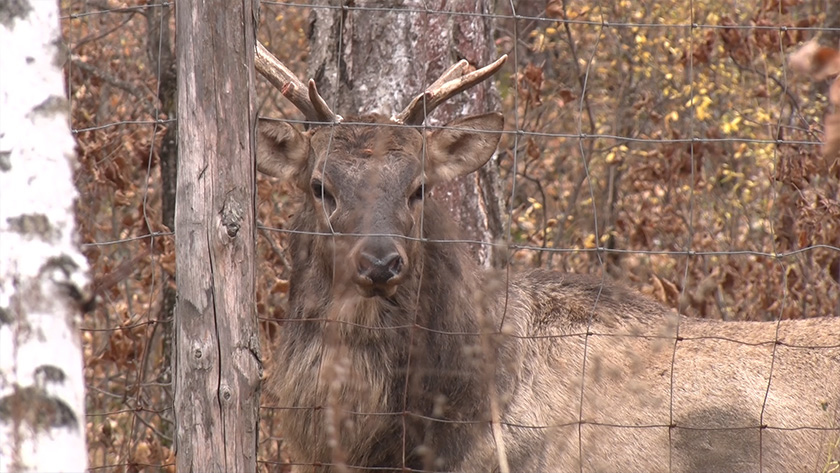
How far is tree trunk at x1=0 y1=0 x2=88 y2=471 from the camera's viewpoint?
8.57ft

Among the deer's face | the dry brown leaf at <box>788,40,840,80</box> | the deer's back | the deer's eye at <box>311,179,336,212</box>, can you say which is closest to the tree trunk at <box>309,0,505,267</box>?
the deer's face

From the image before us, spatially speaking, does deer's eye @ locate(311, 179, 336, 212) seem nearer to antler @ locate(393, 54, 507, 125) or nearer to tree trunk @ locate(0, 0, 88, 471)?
antler @ locate(393, 54, 507, 125)

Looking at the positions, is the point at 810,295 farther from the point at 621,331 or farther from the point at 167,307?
the point at 167,307

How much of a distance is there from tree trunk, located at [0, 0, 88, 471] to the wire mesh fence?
32cm

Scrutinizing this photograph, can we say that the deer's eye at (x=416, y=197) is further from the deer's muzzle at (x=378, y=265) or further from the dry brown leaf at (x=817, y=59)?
the dry brown leaf at (x=817, y=59)

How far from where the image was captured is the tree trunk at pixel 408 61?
6.30 metres

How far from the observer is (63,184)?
2.74 metres

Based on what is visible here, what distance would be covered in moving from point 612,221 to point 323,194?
4.80 metres

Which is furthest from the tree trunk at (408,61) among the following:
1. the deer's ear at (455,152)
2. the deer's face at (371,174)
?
the deer's face at (371,174)

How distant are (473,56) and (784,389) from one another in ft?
8.90

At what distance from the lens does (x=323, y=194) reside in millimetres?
5082

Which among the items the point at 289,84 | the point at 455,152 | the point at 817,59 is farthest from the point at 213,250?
the point at 817,59

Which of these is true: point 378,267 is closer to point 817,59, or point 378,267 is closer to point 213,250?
point 213,250

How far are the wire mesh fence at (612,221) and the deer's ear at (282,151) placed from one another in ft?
1.20
